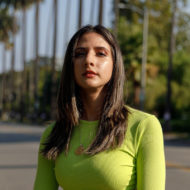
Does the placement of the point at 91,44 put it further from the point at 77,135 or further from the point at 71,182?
the point at 71,182

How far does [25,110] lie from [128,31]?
2756cm

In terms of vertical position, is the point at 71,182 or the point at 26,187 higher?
the point at 71,182

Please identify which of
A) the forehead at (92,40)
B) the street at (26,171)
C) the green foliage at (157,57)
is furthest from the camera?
the green foliage at (157,57)

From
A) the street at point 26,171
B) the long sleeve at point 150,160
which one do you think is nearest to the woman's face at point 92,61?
the long sleeve at point 150,160

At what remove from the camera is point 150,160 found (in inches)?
84.6

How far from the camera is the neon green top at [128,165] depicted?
2.15m

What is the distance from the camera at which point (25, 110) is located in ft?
240

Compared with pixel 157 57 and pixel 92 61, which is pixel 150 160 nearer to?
pixel 92 61

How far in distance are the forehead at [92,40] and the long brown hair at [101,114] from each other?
0.02 meters

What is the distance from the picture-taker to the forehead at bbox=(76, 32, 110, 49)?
2389 mm

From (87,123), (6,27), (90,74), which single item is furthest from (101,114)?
Result: (6,27)

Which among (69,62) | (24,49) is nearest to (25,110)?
(24,49)

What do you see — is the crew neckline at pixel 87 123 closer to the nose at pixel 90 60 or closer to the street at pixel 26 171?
the nose at pixel 90 60

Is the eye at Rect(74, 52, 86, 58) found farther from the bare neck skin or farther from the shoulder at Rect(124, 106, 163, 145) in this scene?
the shoulder at Rect(124, 106, 163, 145)
